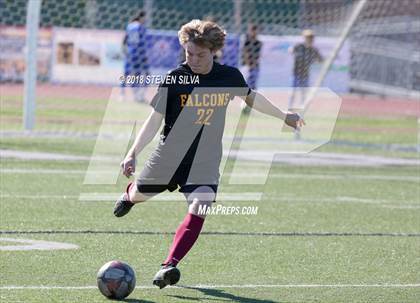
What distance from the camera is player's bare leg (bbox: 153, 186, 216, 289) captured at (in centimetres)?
621

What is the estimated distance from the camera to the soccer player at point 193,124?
6.71 metres

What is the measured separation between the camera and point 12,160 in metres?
13.4

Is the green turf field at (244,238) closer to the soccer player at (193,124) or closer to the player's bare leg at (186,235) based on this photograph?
the player's bare leg at (186,235)

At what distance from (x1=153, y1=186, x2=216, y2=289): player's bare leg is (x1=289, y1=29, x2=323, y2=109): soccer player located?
14041mm

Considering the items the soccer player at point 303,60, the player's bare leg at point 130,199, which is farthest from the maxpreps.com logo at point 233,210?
the soccer player at point 303,60

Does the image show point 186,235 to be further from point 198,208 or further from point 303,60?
point 303,60

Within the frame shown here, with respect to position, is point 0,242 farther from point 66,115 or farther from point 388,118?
point 388,118

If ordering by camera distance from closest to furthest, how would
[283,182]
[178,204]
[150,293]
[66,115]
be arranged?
[150,293]
[178,204]
[283,182]
[66,115]

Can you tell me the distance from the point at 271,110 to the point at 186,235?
118 centimetres

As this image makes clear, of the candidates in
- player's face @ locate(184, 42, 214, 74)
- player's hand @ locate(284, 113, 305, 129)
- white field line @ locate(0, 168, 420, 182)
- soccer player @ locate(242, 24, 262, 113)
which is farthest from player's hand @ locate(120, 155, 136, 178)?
soccer player @ locate(242, 24, 262, 113)

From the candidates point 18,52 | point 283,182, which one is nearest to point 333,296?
point 283,182

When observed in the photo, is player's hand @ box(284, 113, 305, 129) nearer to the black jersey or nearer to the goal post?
the black jersey

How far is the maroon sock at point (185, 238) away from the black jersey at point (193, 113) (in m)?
0.44

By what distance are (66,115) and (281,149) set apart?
21.3 feet
